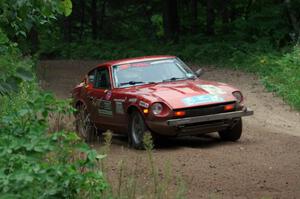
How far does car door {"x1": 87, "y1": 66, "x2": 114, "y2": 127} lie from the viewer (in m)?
12.6

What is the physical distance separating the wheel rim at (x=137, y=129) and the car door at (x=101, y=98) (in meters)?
0.76

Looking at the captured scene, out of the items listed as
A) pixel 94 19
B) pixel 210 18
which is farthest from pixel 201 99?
pixel 94 19

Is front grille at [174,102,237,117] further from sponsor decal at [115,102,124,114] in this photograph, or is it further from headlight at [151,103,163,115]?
sponsor decal at [115,102,124,114]

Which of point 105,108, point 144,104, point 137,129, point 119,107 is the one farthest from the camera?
point 105,108

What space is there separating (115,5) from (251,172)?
110 ft

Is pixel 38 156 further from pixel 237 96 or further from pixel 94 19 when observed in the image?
pixel 94 19

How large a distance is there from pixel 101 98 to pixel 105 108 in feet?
0.79

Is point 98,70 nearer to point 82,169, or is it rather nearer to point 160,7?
point 82,169

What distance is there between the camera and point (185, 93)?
38.0 ft

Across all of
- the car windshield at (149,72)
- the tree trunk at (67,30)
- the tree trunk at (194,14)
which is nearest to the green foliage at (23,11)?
the car windshield at (149,72)

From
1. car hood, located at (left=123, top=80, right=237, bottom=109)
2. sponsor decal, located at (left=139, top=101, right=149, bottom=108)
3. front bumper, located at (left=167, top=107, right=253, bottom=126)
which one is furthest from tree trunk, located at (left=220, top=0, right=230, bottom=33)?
sponsor decal, located at (left=139, top=101, right=149, bottom=108)

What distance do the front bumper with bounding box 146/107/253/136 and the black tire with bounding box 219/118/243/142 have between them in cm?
33

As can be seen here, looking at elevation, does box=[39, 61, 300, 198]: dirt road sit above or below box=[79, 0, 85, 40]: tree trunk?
below

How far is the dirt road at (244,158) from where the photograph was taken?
27.3ft
